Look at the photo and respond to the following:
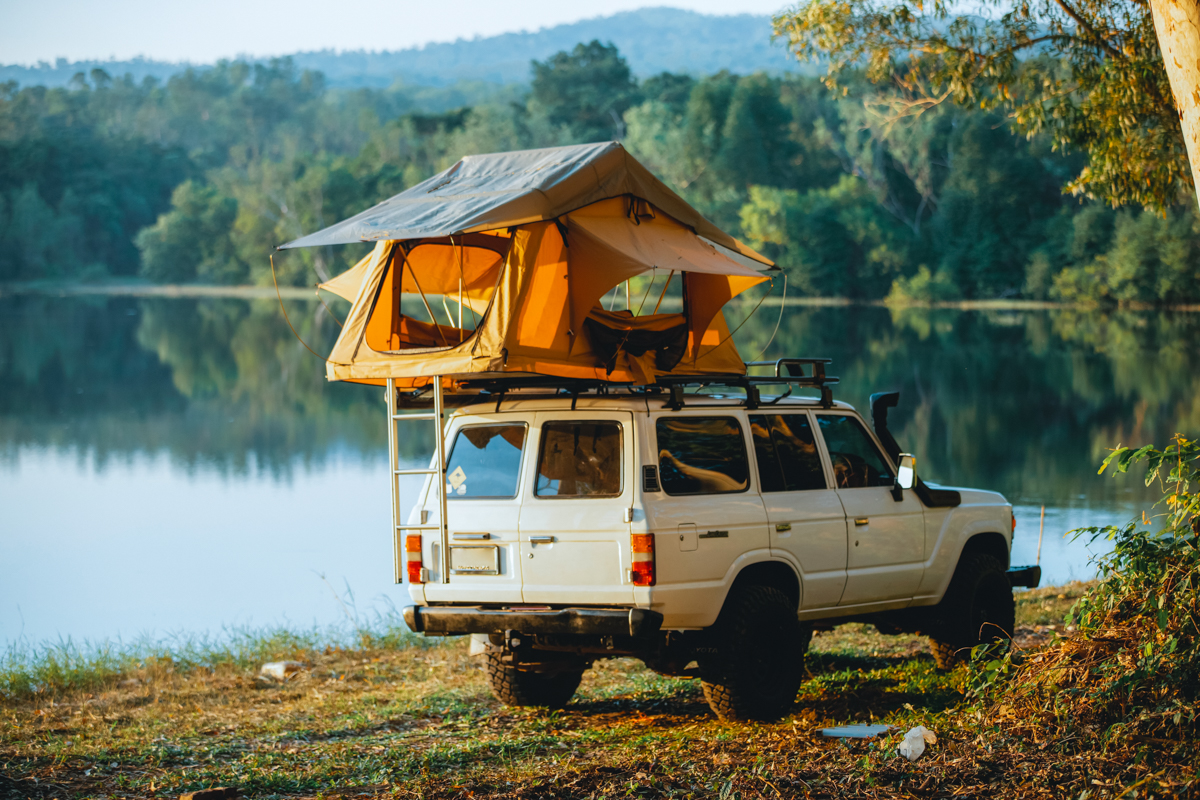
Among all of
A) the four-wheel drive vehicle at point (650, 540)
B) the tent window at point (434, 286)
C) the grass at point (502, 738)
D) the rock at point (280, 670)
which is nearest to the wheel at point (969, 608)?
the grass at point (502, 738)

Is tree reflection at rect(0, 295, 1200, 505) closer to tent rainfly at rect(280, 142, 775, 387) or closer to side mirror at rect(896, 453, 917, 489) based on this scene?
side mirror at rect(896, 453, 917, 489)

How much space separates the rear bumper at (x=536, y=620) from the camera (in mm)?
6594

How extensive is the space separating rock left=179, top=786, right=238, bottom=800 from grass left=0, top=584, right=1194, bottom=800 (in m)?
0.13

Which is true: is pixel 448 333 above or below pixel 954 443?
above

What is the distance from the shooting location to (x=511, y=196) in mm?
6957

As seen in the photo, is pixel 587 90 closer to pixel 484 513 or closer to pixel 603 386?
pixel 603 386

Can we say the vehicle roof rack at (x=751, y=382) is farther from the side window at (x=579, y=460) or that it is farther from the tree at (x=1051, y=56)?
the tree at (x=1051, y=56)

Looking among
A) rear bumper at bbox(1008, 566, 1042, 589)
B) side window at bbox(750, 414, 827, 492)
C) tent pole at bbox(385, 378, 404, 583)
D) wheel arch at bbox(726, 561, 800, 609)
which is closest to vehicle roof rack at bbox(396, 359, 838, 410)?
side window at bbox(750, 414, 827, 492)

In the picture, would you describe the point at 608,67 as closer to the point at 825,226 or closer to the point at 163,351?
the point at 825,226

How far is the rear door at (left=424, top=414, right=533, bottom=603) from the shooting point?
6992mm

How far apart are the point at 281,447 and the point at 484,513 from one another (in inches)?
905

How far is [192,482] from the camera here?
24.5 metres

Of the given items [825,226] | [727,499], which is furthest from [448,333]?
[825,226]

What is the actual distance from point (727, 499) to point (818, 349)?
1605 inches
